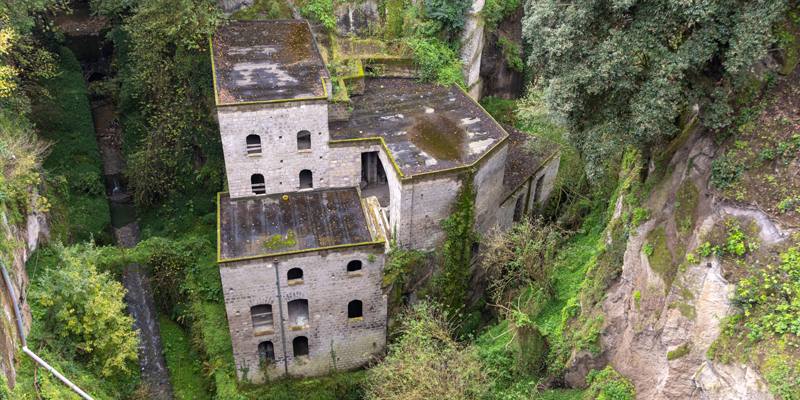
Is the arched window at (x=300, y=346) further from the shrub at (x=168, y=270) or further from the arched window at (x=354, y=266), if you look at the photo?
the shrub at (x=168, y=270)

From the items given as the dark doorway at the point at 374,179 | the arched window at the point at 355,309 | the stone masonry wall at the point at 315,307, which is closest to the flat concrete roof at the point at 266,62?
the dark doorway at the point at 374,179

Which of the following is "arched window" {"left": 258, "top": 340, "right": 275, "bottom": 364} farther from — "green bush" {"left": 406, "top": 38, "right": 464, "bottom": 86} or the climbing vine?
"green bush" {"left": 406, "top": 38, "right": 464, "bottom": 86}

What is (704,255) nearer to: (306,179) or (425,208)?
(425,208)

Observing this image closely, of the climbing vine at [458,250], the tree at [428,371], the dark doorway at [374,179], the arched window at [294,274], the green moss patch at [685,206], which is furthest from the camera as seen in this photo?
the dark doorway at [374,179]

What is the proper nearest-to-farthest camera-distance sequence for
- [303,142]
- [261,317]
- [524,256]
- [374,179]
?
[524,256] < [261,317] < [303,142] < [374,179]

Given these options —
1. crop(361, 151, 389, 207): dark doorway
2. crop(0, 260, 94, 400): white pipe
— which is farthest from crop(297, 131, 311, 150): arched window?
crop(0, 260, 94, 400): white pipe

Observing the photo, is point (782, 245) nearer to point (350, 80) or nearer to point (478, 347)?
point (478, 347)

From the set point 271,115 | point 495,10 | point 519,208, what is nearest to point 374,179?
point 271,115
